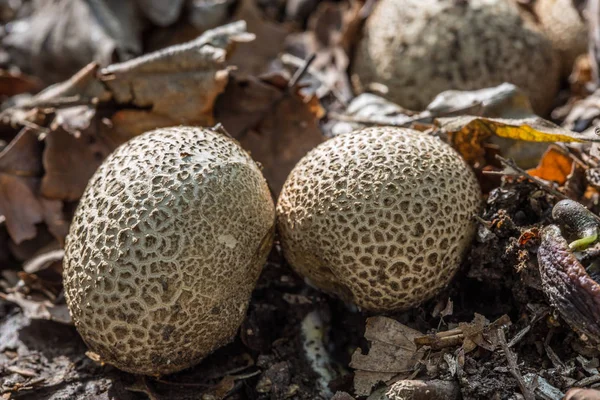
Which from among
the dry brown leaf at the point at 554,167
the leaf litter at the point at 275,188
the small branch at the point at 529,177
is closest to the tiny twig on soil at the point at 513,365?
the leaf litter at the point at 275,188

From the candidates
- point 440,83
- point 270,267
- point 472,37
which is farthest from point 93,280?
point 472,37

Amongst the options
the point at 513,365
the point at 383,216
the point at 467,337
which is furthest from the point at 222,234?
the point at 513,365

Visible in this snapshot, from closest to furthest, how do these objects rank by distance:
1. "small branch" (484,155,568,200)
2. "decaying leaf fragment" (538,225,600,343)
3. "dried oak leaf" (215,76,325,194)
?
"decaying leaf fragment" (538,225,600,343) < "small branch" (484,155,568,200) < "dried oak leaf" (215,76,325,194)

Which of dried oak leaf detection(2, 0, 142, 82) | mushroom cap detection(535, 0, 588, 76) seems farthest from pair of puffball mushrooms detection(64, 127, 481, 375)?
mushroom cap detection(535, 0, 588, 76)

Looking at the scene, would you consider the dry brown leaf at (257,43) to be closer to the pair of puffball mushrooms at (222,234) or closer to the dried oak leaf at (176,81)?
the dried oak leaf at (176,81)

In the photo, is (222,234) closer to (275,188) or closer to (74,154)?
(275,188)

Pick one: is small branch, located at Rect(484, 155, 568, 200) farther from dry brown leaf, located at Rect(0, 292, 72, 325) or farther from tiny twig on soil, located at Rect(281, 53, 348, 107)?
dry brown leaf, located at Rect(0, 292, 72, 325)
